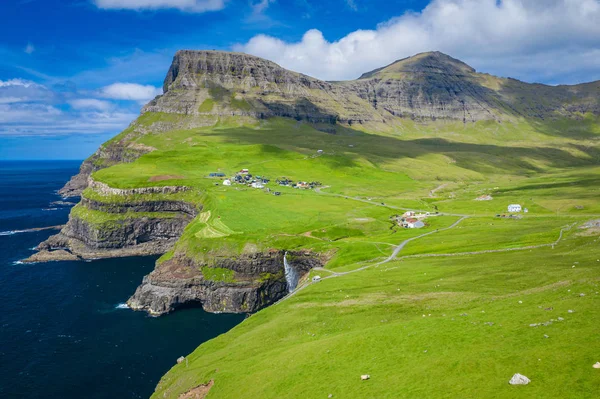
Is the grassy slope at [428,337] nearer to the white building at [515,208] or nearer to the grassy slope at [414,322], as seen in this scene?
the grassy slope at [414,322]

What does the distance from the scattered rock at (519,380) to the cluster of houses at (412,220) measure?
10864 centimetres

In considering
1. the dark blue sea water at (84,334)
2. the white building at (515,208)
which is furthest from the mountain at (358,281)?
the dark blue sea water at (84,334)

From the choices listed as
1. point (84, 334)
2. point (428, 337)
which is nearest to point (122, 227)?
point (84, 334)

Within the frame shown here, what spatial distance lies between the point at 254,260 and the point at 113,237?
82.3 metres

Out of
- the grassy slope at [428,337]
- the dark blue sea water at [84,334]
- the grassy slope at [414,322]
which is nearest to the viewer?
the grassy slope at [428,337]

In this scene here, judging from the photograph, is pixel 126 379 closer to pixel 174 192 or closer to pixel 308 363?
pixel 308 363

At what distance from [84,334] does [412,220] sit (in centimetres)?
10544

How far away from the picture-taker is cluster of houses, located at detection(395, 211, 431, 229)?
135775mm

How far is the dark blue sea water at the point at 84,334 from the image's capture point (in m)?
76.4

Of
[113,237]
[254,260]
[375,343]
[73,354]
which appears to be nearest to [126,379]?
[73,354]

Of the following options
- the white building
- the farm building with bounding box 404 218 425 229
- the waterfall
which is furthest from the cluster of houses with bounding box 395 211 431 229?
the waterfall

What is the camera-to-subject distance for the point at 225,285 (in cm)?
11244

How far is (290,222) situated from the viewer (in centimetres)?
13888

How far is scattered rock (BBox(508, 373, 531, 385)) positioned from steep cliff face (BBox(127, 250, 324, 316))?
85862mm
